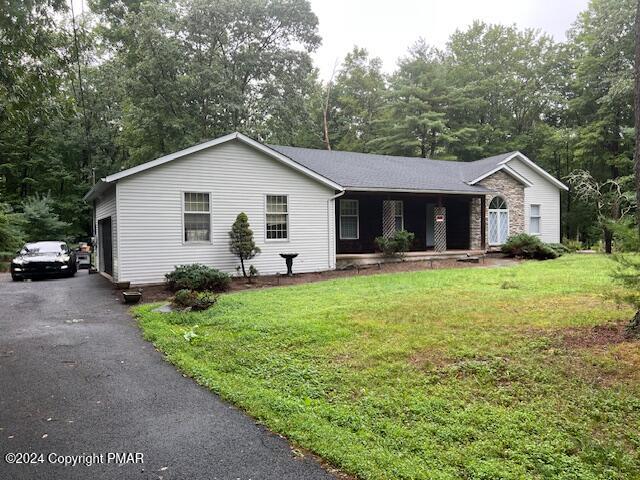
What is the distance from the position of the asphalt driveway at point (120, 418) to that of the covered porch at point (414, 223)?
35.7 feet

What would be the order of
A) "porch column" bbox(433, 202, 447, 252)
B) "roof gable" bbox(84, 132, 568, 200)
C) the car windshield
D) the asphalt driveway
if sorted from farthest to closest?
"porch column" bbox(433, 202, 447, 252) < the car windshield < "roof gable" bbox(84, 132, 568, 200) < the asphalt driveway

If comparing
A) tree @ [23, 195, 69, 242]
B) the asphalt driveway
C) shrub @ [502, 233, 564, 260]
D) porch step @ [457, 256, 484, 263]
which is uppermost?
tree @ [23, 195, 69, 242]

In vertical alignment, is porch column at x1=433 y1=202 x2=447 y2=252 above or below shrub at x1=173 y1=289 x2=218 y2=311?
above

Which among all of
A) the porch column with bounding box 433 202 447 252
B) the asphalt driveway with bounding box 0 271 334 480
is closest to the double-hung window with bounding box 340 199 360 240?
the porch column with bounding box 433 202 447 252

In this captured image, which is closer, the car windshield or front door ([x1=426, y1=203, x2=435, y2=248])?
the car windshield

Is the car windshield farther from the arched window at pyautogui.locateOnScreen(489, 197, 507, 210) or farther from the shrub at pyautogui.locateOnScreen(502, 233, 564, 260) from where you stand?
the arched window at pyautogui.locateOnScreen(489, 197, 507, 210)

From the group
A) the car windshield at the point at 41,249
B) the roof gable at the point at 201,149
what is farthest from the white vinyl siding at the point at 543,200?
the car windshield at the point at 41,249

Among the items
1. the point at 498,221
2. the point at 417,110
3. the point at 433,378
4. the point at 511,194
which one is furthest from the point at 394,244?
the point at 417,110

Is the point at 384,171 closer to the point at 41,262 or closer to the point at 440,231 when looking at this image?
the point at 440,231

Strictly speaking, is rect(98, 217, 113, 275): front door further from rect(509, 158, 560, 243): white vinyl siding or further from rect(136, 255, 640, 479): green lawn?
rect(509, 158, 560, 243): white vinyl siding

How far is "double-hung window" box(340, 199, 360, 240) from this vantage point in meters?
17.8

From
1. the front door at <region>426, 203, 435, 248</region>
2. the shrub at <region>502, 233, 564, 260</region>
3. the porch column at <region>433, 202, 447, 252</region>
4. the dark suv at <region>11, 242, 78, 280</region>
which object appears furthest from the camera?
the front door at <region>426, 203, 435, 248</region>

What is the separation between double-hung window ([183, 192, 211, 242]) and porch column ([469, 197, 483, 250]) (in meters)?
12.1

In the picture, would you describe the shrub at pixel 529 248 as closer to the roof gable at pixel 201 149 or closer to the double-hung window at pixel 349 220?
the double-hung window at pixel 349 220
